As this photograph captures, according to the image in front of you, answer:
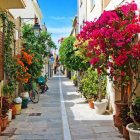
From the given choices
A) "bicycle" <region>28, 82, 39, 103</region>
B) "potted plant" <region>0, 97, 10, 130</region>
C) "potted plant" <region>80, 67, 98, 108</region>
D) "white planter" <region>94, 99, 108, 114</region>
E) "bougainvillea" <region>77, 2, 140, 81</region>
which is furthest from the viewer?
"bicycle" <region>28, 82, 39, 103</region>

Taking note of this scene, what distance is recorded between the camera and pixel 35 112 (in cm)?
1522

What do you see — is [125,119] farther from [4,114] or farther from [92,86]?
[92,86]

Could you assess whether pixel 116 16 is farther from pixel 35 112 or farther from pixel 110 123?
pixel 35 112

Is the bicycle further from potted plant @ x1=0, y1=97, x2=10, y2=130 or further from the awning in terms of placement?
the awning

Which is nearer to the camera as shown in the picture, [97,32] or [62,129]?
[97,32]

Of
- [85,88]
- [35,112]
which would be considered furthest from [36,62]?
[35,112]

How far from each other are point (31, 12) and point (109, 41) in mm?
26268

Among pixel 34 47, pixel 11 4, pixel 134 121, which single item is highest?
pixel 11 4

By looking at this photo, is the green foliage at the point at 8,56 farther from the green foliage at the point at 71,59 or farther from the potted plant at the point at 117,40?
the green foliage at the point at 71,59

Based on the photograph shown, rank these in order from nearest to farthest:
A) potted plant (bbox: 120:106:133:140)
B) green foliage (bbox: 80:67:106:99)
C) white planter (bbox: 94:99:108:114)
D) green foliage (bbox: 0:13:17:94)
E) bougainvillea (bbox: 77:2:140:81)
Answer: bougainvillea (bbox: 77:2:140:81) < potted plant (bbox: 120:106:133:140) < green foliage (bbox: 0:13:17:94) < white planter (bbox: 94:99:108:114) < green foliage (bbox: 80:67:106:99)

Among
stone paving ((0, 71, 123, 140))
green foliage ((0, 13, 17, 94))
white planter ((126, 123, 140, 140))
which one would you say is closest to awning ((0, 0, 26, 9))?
green foliage ((0, 13, 17, 94))

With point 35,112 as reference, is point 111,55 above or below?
above

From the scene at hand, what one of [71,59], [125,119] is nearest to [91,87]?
[71,59]

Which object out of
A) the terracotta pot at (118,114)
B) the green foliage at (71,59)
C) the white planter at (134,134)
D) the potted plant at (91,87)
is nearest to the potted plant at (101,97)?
the potted plant at (91,87)
